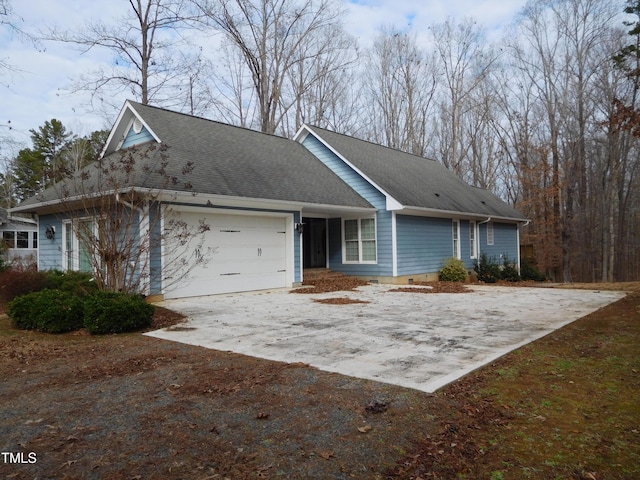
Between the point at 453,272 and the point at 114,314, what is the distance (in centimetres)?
1276

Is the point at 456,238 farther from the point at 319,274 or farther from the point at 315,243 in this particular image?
the point at 319,274

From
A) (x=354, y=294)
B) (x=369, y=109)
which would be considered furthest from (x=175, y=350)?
(x=369, y=109)

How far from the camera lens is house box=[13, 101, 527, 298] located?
11164mm

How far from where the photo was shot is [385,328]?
22.7 ft

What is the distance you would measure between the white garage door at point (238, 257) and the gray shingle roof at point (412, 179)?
14.6 feet

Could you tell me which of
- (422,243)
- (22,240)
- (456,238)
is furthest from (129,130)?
(22,240)

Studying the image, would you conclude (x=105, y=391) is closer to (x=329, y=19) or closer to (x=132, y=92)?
(x=132, y=92)

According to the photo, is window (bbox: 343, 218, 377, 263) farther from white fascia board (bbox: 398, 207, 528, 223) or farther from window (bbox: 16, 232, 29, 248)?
window (bbox: 16, 232, 29, 248)

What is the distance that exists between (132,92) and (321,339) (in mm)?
19444

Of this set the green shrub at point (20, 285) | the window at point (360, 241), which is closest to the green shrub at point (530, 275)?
the window at point (360, 241)

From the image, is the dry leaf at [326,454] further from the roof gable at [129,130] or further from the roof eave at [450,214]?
the roof eave at [450,214]

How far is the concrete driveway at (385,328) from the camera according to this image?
4867mm

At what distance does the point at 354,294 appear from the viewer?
39.3 feet

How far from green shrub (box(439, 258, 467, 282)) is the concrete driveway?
16.4 feet
